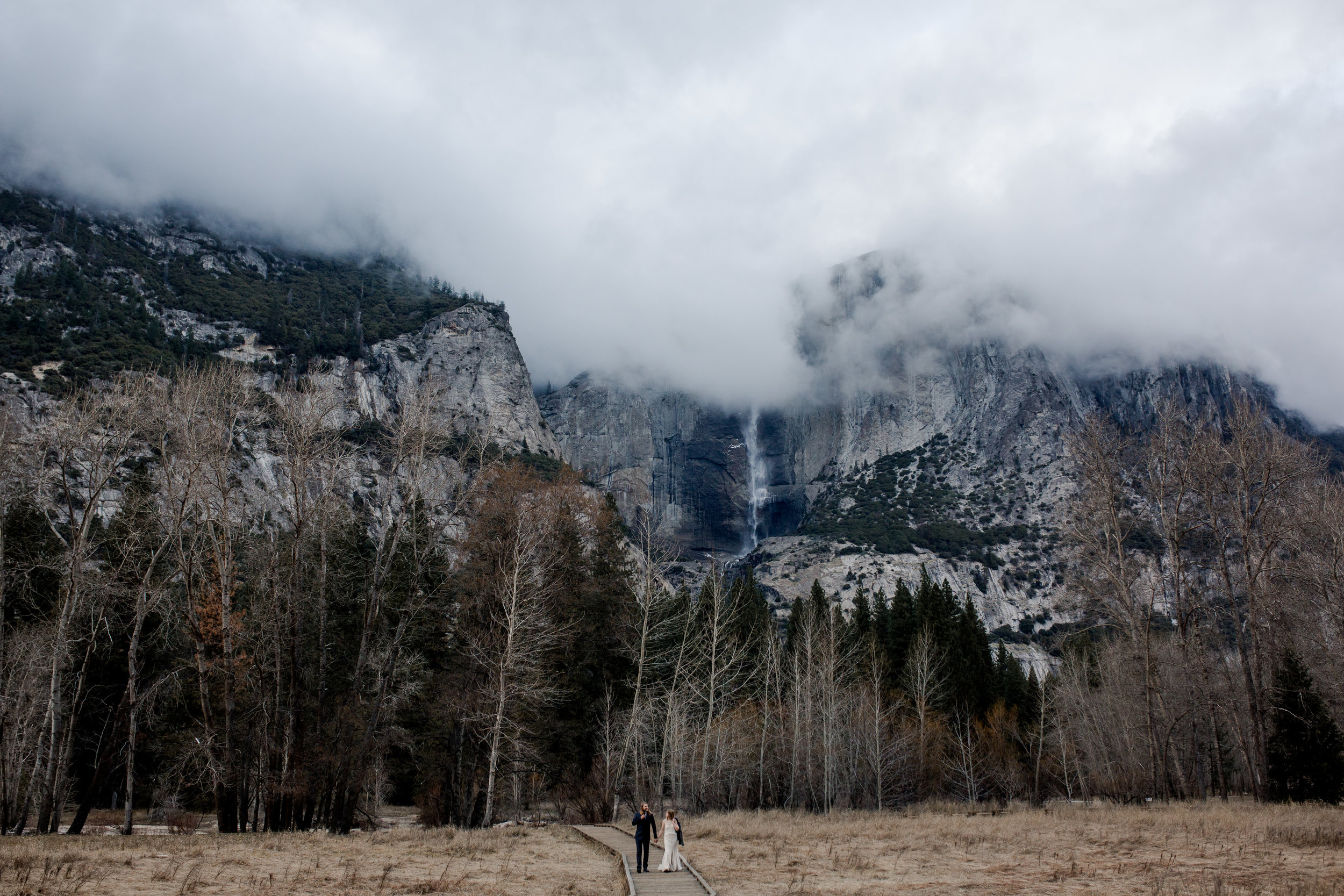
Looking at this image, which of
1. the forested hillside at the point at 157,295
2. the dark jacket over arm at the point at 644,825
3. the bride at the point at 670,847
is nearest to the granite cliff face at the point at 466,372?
the forested hillside at the point at 157,295

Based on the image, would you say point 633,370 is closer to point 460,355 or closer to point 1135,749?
point 460,355

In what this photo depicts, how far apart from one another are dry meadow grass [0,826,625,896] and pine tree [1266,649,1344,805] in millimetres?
21795

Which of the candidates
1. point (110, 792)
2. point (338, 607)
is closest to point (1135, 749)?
point (338, 607)

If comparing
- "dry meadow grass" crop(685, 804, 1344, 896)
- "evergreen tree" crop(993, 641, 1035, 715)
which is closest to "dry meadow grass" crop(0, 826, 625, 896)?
"dry meadow grass" crop(685, 804, 1344, 896)

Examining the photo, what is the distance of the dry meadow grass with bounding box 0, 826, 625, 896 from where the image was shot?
417 inches

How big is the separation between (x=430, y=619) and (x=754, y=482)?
143m

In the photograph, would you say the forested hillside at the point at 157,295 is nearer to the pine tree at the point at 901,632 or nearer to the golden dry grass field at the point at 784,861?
the pine tree at the point at 901,632

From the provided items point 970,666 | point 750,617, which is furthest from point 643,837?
point 970,666

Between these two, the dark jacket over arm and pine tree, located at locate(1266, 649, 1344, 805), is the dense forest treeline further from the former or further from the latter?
the dark jacket over arm

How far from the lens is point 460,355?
132750 mm

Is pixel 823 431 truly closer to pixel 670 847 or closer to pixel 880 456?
pixel 880 456

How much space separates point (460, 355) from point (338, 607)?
359 feet

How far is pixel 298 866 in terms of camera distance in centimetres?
1291

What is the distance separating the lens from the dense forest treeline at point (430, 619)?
2117cm
